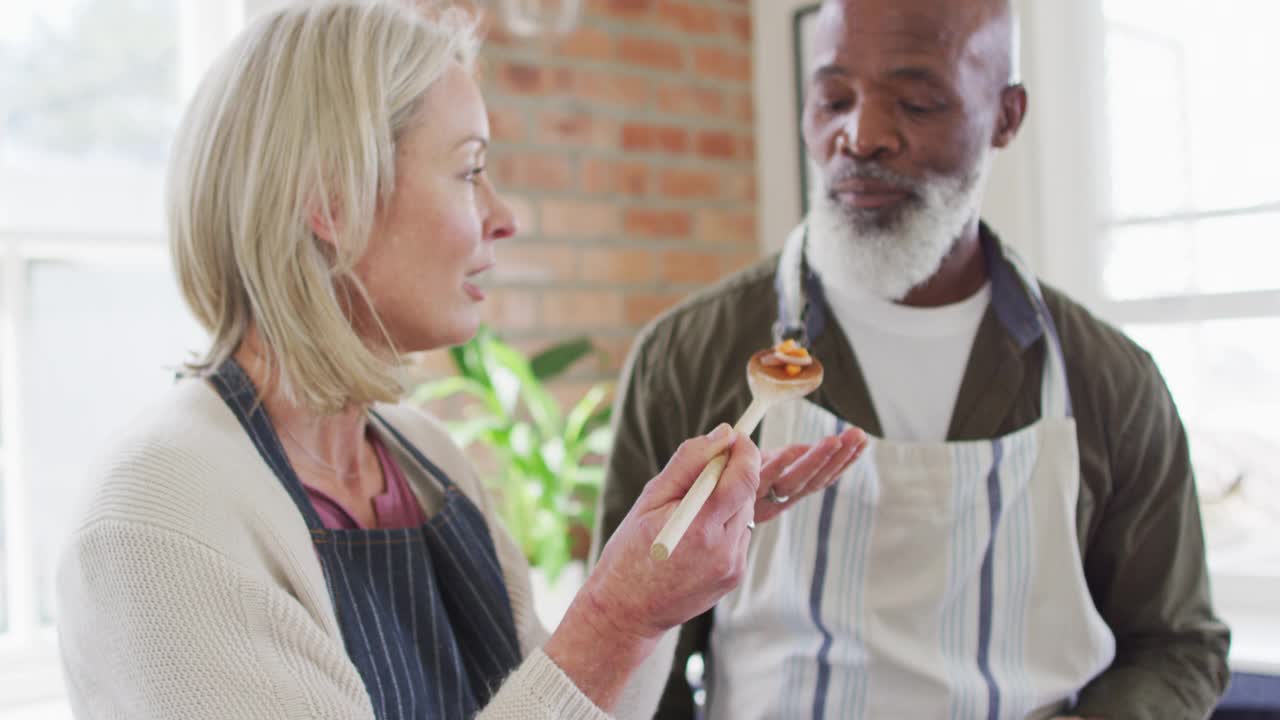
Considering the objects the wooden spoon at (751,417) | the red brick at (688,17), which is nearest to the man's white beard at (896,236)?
the wooden spoon at (751,417)

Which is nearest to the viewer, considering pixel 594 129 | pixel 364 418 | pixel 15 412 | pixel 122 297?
pixel 364 418

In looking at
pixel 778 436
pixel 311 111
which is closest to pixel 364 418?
pixel 311 111

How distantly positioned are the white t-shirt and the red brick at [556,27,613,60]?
4.60ft

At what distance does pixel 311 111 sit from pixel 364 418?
0.33m

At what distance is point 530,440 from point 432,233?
1.20 metres

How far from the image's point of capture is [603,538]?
1.39 meters

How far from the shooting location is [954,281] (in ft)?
4.58

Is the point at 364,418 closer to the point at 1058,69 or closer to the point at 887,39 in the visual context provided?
the point at 887,39

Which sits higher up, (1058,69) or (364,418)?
(1058,69)

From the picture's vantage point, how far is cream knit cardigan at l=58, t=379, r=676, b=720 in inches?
31.9

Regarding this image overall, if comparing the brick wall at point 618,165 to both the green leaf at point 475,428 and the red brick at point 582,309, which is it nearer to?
the red brick at point 582,309

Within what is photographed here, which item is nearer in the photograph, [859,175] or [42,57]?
[859,175]

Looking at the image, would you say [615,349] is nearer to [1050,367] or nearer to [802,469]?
[1050,367]

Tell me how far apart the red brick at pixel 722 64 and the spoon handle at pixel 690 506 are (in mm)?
2061
